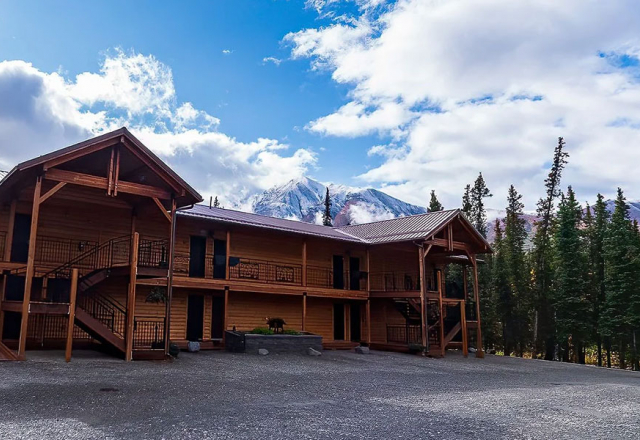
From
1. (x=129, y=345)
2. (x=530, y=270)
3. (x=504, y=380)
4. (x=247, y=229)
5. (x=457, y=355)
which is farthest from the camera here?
(x=530, y=270)

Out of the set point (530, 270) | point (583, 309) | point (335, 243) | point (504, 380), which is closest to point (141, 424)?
point (504, 380)

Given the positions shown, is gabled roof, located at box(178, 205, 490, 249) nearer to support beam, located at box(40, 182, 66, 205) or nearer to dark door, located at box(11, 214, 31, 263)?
dark door, located at box(11, 214, 31, 263)

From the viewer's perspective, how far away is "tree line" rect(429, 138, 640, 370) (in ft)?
107

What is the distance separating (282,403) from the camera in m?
10.2

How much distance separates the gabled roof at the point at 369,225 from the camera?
73.5 feet

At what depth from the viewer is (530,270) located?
39.7m

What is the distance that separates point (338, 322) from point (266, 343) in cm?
760

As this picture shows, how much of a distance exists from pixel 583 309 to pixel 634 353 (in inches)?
154

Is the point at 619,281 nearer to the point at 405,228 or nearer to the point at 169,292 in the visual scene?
the point at 405,228

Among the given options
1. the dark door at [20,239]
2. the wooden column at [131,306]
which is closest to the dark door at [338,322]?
the wooden column at [131,306]

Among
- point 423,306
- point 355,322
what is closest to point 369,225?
point 355,322

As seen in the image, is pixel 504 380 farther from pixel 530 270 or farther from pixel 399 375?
pixel 530 270

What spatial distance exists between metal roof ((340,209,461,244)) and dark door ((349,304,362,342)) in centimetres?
369

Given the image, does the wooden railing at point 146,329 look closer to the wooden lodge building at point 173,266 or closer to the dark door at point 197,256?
the wooden lodge building at point 173,266
